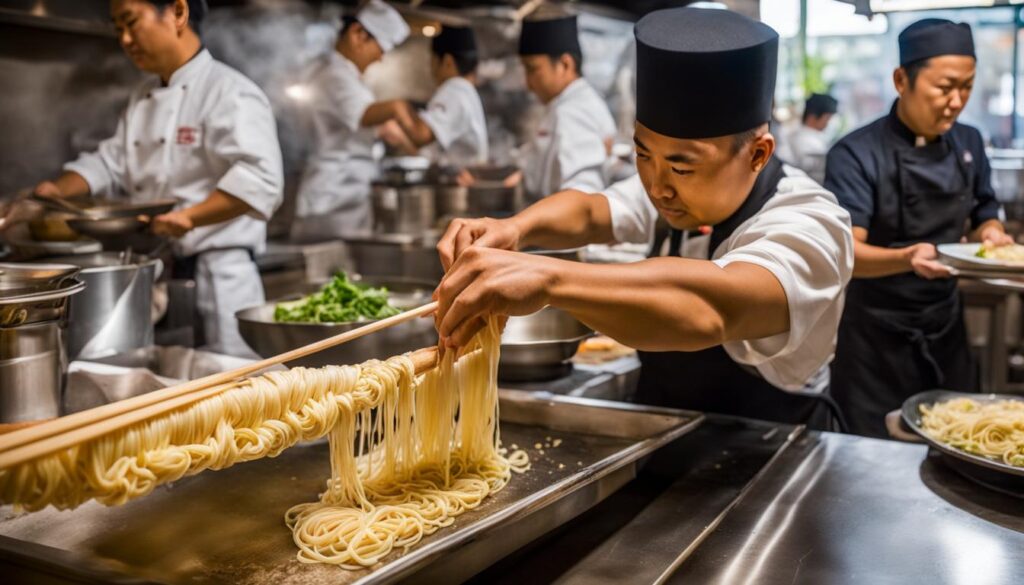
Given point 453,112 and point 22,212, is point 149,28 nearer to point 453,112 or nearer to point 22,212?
point 22,212

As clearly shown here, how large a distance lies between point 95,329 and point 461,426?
1509 millimetres

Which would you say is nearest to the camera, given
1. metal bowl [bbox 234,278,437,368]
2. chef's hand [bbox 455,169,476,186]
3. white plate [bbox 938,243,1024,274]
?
metal bowl [bbox 234,278,437,368]

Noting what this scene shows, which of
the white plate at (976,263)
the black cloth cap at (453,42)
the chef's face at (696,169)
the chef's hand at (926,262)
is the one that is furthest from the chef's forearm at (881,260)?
the black cloth cap at (453,42)

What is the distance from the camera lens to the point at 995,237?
3.54 metres

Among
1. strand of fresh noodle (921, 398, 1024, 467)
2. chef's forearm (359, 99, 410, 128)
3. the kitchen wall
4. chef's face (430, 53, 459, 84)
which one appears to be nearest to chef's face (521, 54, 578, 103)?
chef's forearm (359, 99, 410, 128)

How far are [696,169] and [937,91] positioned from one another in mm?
2005

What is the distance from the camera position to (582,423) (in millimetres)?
2172

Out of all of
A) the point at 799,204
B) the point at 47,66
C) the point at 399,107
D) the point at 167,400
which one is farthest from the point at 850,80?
the point at 167,400

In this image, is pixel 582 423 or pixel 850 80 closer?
pixel 582 423

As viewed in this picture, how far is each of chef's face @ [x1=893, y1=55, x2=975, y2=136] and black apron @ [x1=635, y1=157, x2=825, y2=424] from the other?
156 cm

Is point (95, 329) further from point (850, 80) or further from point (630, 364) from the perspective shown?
point (850, 80)

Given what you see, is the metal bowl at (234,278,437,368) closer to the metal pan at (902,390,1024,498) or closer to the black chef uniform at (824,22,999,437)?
the metal pan at (902,390,1024,498)

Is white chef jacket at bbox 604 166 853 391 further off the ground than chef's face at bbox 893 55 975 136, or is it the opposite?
chef's face at bbox 893 55 975 136

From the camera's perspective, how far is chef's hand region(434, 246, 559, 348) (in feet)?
4.75
